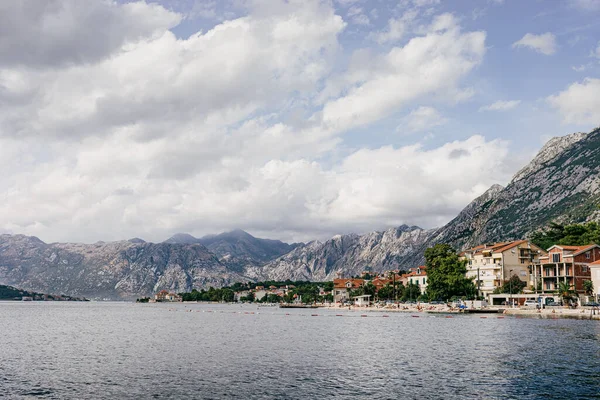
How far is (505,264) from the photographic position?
180500mm

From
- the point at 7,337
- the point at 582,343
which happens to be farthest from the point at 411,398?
the point at 7,337

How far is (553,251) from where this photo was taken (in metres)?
166

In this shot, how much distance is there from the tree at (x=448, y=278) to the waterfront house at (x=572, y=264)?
82.1ft

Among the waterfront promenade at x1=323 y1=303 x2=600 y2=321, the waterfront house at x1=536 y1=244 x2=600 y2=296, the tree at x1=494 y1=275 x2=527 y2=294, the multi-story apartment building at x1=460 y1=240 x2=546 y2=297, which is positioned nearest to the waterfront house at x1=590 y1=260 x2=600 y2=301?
the waterfront house at x1=536 y1=244 x2=600 y2=296

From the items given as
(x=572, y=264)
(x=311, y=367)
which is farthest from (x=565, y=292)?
(x=311, y=367)

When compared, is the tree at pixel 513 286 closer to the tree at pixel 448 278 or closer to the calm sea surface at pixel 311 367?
the tree at pixel 448 278

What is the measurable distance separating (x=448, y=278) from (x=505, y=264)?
68.4ft

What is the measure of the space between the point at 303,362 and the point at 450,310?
11677 cm

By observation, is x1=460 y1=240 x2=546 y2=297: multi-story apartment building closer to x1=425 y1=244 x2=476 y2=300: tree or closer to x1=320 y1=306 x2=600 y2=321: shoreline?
x1=425 y1=244 x2=476 y2=300: tree

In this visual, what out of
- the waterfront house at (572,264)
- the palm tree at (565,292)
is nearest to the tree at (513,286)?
the waterfront house at (572,264)

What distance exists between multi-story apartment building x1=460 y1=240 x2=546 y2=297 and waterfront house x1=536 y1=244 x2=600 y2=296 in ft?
38.2

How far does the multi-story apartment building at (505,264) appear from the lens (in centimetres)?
18088

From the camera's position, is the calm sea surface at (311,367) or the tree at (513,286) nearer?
the calm sea surface at (311,367)

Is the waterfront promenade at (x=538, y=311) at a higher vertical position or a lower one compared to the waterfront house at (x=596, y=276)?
lower
